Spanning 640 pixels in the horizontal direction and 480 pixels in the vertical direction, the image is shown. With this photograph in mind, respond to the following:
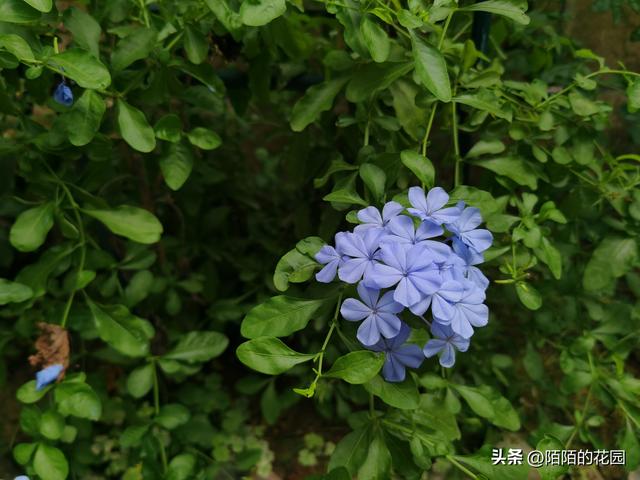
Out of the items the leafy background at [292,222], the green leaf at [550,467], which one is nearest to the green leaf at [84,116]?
the leafy background at [292,222]

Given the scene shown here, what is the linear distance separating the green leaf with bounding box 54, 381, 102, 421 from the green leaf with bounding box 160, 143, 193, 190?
1.33 feet

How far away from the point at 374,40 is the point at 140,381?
0.86 meters

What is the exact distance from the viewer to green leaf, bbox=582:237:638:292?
1249 mm

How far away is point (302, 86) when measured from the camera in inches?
57.8

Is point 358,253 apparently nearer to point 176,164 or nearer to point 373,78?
point 373,78

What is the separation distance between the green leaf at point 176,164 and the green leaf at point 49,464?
1.73 feet

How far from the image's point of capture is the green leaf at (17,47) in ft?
2.97

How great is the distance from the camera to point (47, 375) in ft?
3.78

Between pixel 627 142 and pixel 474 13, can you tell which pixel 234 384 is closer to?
pixel 474 13

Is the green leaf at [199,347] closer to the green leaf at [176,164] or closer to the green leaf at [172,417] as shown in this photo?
the green leaf at [172,417]

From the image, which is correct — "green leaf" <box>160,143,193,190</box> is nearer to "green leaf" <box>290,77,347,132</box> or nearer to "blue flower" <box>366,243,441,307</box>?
"green leaf" <box>290,77,347,132</box>

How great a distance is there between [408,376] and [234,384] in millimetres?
967

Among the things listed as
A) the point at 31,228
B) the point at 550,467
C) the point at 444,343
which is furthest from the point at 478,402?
the point at 31,228

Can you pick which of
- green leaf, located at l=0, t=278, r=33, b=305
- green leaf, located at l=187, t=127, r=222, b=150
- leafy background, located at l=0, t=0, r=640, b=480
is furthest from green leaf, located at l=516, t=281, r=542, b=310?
green leaf, located at l=0, t=278, r=33, b=305
